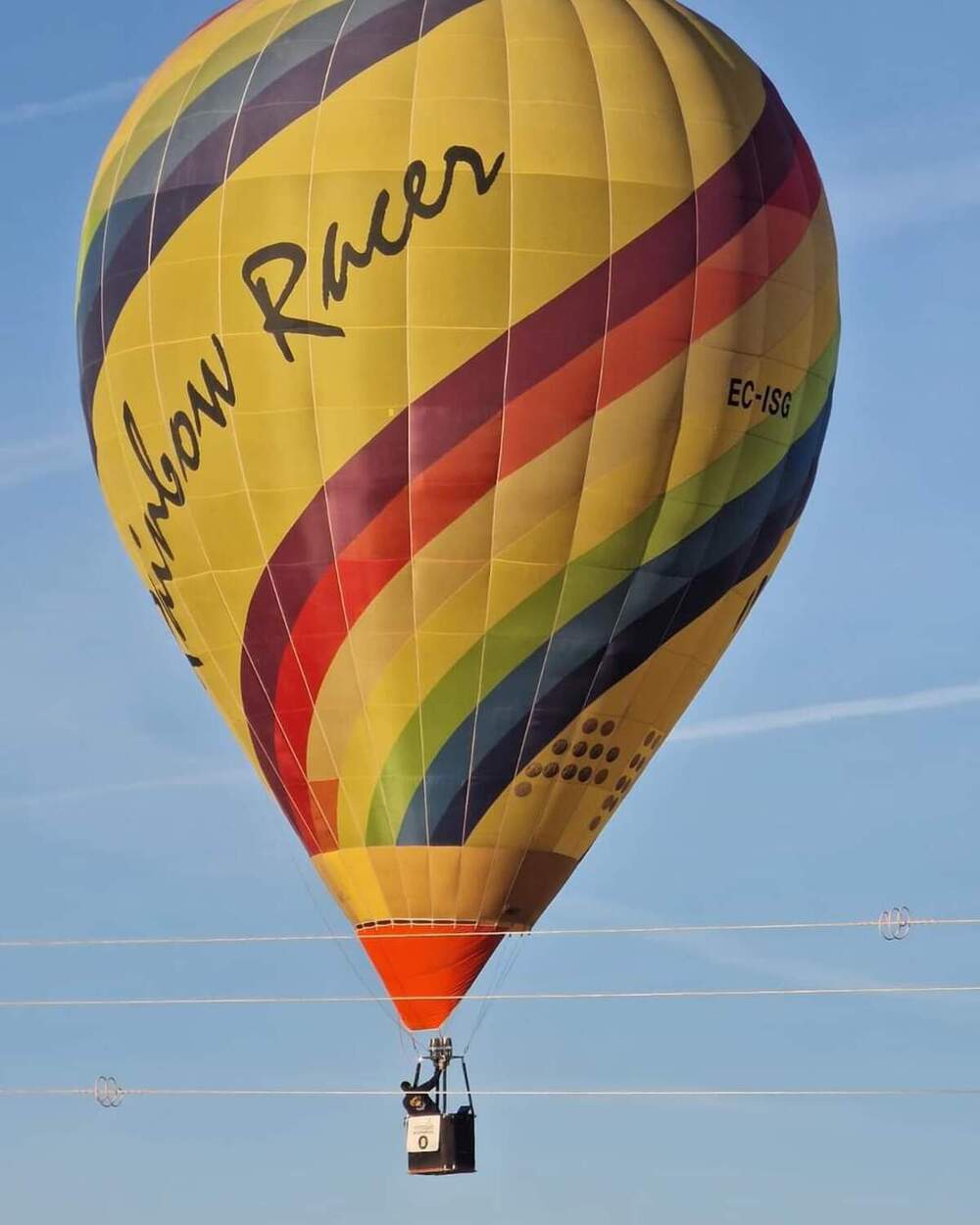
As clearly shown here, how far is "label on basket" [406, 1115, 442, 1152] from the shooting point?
44.7 metres

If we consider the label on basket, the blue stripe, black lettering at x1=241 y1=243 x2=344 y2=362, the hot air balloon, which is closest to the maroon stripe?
the hot air balloon

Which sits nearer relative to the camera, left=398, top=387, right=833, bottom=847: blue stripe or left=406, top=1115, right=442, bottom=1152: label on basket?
left=406, top=1115, right=442, bottom=1152: label on basket

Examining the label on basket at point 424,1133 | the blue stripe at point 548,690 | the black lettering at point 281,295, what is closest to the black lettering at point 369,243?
the black lettering at point 281,295

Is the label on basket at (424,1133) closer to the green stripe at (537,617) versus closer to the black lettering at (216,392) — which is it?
the green stripe at (537,617)

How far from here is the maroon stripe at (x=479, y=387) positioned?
1764 inches

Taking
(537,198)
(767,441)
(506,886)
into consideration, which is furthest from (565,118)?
(506,886)

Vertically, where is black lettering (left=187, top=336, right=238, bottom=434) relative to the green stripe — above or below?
above

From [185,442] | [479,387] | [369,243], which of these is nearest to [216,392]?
[185,442]

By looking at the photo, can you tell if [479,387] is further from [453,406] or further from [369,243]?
[369,243]

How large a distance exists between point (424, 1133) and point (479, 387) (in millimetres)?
7013

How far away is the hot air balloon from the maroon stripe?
33 mm

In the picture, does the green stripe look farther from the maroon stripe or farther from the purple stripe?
the purple stripe

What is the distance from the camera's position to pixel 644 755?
4675 centimetres

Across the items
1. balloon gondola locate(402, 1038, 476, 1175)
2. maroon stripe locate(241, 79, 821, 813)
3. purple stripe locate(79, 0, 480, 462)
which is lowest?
balloon gondola locate(402, 1038, 476, 1175)
